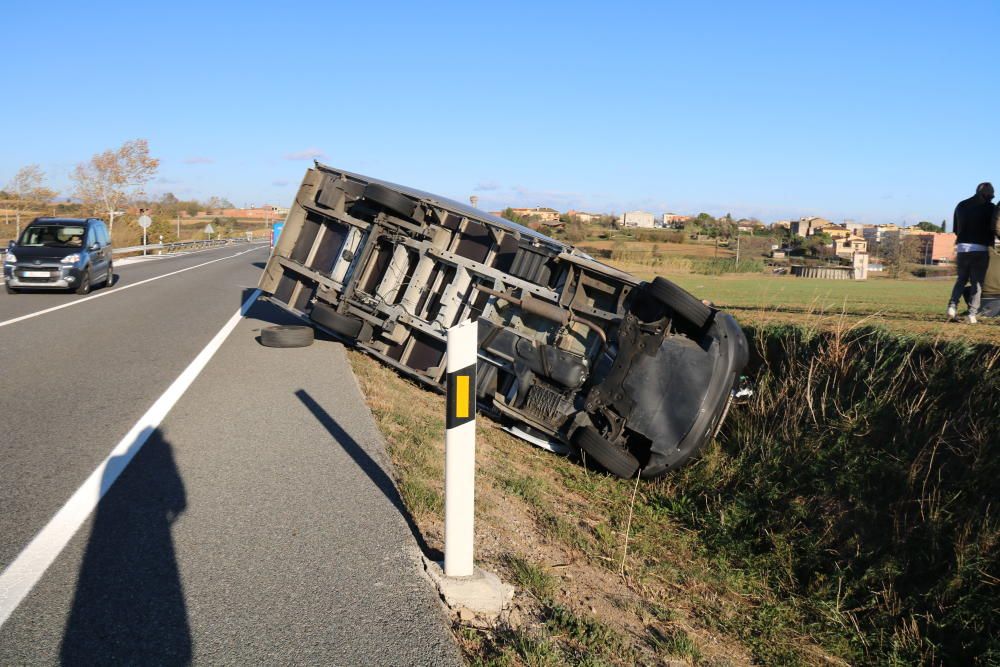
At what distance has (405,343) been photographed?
10.7m

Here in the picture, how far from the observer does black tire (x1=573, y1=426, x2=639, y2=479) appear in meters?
7.79

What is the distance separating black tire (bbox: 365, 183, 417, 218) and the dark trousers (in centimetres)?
686

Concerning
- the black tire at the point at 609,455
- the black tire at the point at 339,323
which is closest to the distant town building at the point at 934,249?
the black tire at the point at 339,323

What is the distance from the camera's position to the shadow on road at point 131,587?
3.46 meters

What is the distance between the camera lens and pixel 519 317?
30.9 ft

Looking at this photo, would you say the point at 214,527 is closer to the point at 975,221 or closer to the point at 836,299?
the point at 975,221

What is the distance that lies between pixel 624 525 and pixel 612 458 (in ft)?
2.79

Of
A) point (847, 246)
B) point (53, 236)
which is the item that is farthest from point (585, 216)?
point (53, 236)

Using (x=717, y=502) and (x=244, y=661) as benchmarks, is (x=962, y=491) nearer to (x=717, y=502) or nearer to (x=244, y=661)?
Result: (x=717, y=502)

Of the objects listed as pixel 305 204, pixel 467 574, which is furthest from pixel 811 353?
pixel 305 204

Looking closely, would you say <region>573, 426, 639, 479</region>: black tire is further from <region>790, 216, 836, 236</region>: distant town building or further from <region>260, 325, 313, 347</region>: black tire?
<region>790, 216, 836, 236</region>: distant town building

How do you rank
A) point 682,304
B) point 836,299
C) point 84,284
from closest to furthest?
1. point 682,304
2. point 836,299
3. point 84,284

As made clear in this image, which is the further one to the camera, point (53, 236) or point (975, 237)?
point (53, 236)

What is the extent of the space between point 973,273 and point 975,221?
639 millimetres
